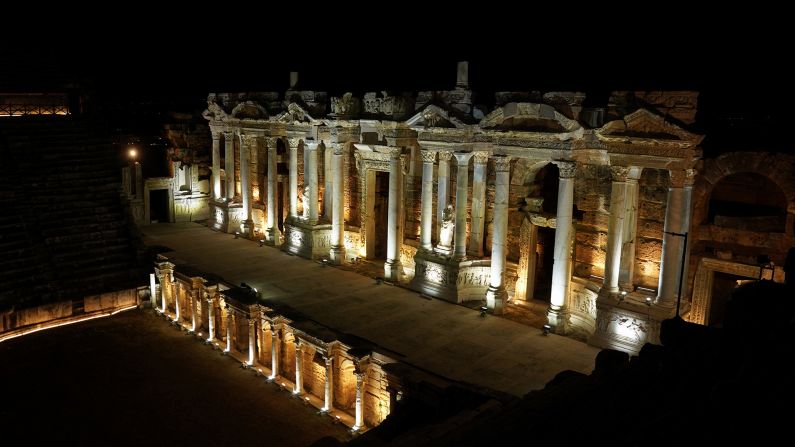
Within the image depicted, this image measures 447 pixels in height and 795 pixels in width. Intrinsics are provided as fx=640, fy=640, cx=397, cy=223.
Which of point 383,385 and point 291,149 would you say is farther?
point 291,149

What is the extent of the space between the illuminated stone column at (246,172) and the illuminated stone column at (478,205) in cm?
1042

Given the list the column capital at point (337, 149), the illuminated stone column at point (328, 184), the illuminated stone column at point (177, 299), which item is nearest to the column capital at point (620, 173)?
the column capital at point (337, 149)

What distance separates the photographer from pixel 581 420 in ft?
23.4

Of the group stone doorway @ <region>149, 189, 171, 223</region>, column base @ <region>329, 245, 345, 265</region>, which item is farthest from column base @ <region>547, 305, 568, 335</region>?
stone doorway @ <region>149, 189, 171, 223</region>

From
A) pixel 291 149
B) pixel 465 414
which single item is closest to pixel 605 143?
pixel 465 414

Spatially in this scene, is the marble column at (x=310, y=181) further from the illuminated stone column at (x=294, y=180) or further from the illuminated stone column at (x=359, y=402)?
the illuminated stone column at (x=359, y=402)

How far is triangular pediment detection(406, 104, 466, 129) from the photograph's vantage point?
1689 centimetres

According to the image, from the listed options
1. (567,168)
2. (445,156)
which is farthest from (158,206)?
(567,168)

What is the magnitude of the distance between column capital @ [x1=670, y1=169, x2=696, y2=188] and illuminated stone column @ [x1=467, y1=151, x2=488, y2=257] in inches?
204

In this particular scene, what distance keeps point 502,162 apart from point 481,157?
1171 mm

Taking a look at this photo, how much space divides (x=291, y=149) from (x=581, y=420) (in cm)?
1740

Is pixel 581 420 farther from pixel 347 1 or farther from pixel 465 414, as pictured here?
pixel 347 1

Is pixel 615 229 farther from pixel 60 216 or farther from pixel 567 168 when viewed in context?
pixel 60 216

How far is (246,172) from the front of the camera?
987 inches
